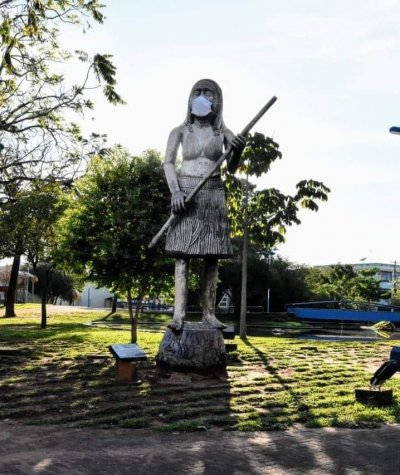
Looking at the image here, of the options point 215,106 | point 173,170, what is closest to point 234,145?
point 215,106

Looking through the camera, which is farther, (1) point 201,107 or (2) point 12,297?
(2) point 12,297

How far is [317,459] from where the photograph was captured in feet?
18.2

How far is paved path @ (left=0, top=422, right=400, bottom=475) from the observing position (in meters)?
5.23

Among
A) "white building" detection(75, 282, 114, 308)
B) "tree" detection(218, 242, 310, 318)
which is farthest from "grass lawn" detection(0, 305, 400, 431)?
"white building" detection(75, 282, 114, 308)

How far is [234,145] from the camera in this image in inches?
383

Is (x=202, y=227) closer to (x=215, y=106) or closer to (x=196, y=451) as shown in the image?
(x=215, y=106)

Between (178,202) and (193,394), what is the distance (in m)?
3.01

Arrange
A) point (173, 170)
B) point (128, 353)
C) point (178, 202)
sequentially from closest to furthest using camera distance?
1. point (128, 353)
2. point (178, 202)
3. point (173, 170)

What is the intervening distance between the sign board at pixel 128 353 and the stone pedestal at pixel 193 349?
53 cm

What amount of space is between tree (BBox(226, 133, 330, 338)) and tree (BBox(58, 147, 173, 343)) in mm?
2792

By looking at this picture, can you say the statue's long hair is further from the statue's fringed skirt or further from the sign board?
the sign board

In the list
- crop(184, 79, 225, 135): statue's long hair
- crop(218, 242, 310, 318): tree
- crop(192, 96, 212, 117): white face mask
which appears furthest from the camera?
crop(218, 242, 310, 318): tree

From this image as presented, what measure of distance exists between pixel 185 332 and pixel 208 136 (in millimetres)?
3168

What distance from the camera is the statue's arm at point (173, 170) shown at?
32.4 ft
